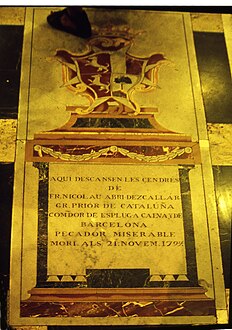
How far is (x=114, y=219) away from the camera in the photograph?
2.81m

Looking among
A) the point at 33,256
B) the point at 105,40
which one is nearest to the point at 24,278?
the point at 33,256

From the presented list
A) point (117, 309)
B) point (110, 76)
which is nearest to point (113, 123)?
point (110, 76)

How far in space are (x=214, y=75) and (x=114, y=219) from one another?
1.30m

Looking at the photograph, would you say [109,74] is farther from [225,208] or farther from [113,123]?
[225,208]

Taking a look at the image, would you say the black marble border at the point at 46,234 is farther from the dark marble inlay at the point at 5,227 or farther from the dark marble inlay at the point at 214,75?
the dark marble inlay at the point at 214,75

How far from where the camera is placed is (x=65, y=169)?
297 centimetres

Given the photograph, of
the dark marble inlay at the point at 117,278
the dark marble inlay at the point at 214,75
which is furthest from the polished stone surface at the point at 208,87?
the dark marble inlay at the point at 117,278

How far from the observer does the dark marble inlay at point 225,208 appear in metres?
2.72

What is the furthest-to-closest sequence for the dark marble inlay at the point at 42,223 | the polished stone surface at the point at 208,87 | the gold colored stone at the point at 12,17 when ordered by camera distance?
the gold colored stone at the point at 12,17 < the polished stone surface at the point at 208,87 < the dark marble inlay at the point at 42,223

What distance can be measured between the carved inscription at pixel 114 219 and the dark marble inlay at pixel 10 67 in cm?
53

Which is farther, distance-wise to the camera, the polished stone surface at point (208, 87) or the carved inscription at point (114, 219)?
the polished stone surface at point (208, 87)

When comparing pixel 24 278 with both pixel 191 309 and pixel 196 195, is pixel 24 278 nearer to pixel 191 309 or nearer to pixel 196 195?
pixel 191 309

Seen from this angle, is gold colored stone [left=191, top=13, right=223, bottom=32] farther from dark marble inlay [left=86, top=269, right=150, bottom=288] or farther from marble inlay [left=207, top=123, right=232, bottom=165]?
dark marble inlay [left=86, top=269, right=150, bottom=288]

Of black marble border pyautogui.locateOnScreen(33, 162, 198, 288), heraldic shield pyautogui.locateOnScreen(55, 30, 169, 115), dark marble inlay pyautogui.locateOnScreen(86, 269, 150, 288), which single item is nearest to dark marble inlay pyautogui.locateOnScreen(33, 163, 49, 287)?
black marble border pyautogui.locateOnScreen(33, 162, 198, 288)
